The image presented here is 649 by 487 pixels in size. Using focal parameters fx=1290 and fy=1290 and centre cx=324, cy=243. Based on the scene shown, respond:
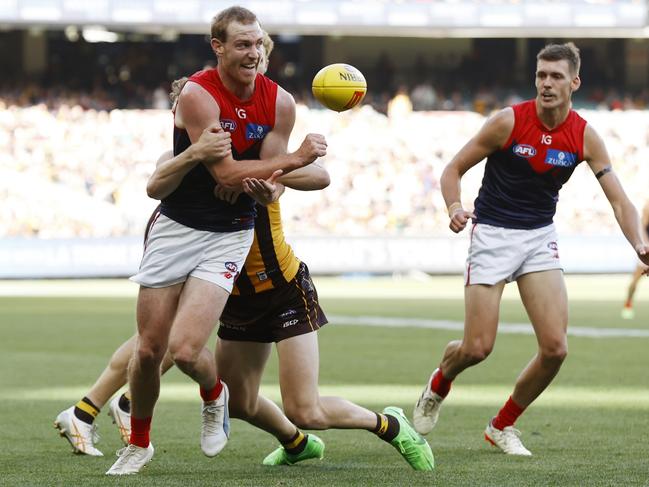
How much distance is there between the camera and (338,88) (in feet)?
22.0

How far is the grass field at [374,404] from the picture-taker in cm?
671

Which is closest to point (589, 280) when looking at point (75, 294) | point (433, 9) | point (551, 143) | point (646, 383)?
point (433, 9)

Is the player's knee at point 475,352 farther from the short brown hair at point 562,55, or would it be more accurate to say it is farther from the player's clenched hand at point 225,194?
the player's clenched hand at point 225,194

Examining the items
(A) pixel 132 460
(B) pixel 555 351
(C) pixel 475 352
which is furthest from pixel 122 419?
(B) pixel 555 351

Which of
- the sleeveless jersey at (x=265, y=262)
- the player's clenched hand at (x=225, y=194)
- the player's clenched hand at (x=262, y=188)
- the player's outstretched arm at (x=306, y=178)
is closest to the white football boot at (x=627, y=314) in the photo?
the sleeveless jersey at (x=265, y=262)

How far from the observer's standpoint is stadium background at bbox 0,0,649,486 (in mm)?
14750

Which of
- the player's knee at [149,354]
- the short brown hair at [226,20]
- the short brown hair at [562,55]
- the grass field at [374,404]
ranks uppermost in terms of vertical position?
the short brown hair at [226,20]

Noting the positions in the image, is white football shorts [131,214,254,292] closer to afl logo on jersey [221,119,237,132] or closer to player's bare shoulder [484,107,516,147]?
afl logo on jersey [221,119,237,132]

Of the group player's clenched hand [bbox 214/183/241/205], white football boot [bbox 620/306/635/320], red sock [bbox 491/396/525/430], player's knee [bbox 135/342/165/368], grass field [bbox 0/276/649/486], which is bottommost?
white football boot [bbox 620/306/635/320]

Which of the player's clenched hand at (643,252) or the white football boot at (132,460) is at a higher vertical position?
the player's clenched hand at (643,252)

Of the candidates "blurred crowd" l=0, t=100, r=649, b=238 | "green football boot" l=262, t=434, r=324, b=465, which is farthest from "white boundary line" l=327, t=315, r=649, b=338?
"blurred crowd" l=0, t=100, r=649, b=238

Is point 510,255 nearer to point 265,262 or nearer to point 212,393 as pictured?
point 265,262

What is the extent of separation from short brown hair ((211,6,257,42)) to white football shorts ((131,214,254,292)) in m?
0.98

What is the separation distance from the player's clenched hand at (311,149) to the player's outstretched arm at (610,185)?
84.3 inches
